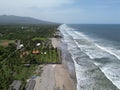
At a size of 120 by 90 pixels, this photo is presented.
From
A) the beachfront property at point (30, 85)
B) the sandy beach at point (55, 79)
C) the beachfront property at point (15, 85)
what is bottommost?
the sandy beach at point (55, 79)

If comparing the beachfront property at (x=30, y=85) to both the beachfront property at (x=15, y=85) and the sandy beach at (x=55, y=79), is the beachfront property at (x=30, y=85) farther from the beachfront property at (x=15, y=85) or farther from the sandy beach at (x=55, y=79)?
the beachfront property at (x=15, y=85)

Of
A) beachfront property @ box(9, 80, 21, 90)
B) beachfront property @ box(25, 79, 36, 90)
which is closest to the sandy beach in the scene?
beachfront property @ box(25, 79, 36, 90)

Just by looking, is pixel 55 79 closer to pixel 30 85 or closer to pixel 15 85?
pixel 30 85

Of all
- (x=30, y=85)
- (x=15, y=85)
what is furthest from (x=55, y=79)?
(x=15, y=85)

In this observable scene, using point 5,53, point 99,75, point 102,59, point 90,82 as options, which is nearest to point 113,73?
point 99,75

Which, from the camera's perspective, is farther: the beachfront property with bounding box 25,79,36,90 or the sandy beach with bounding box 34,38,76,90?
the sandy beach with bounding box 34,38,76,90

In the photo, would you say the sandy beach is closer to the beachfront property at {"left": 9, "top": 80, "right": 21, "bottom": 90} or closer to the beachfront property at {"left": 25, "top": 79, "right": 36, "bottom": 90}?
the beachfront property at {"left": 25, "top": 79, "right": 36, "bottom": 90}

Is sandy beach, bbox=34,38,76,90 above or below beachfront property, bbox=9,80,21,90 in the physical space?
below

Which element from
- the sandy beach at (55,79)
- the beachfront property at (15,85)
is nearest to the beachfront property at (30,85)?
the sandy beach at (55,79)
